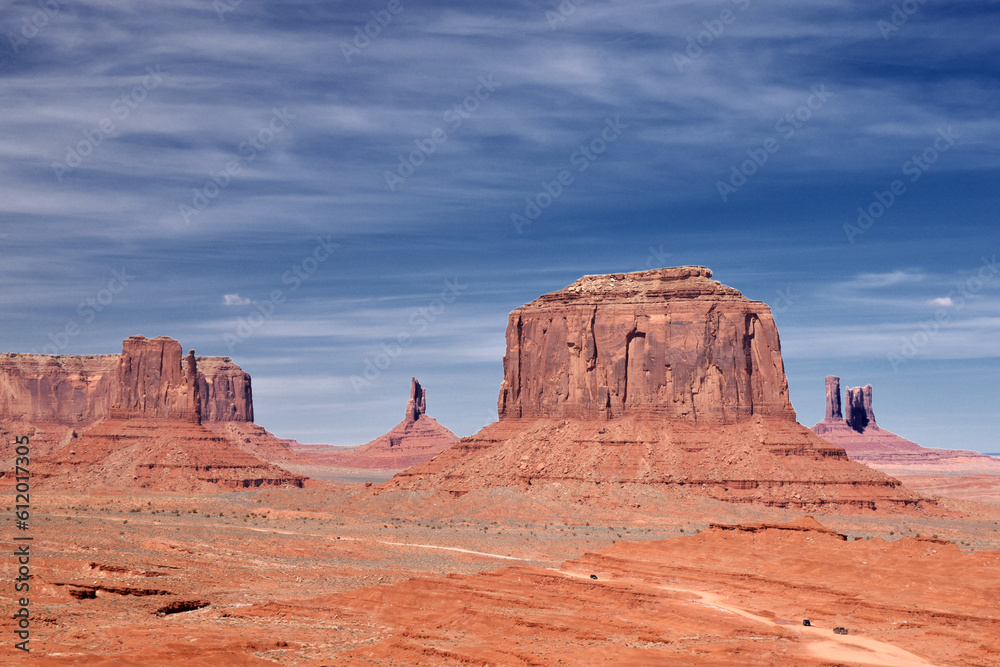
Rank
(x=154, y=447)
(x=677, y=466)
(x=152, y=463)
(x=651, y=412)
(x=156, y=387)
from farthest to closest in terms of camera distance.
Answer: (x=156, y=387), (x=154, y=447), (x=152, y=463), (x=651, y=412), (x=677, y=466)

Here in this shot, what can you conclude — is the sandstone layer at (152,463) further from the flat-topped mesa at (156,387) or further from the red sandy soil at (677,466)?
the red sandy soil at (677,466)

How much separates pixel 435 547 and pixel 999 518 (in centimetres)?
6582

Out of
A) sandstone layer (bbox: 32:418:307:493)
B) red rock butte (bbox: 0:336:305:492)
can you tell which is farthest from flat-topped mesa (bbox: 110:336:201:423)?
sandstone layer (bbox: 32:418:307:493)

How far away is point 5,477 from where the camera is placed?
139 metres

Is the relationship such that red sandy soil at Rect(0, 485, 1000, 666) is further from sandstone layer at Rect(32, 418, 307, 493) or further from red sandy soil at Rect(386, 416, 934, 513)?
sandstone layer at Rect(32, 418, 307, 493)

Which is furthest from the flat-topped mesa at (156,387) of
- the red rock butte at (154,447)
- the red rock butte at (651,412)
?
the red rock butte at (651,412)

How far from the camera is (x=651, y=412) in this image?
351 feet

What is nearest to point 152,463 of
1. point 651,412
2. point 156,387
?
point 156,387

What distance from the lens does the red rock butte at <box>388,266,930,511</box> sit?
94.9 m

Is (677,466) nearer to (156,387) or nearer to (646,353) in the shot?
(646,353)

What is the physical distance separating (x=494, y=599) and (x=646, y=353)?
70.0 m

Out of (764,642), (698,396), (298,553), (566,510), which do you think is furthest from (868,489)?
(764,642)

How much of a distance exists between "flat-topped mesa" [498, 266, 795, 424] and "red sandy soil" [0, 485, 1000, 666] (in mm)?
35303

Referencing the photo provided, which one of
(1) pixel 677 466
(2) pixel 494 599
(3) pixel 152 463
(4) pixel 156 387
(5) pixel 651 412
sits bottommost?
(2) pixel 494 599
